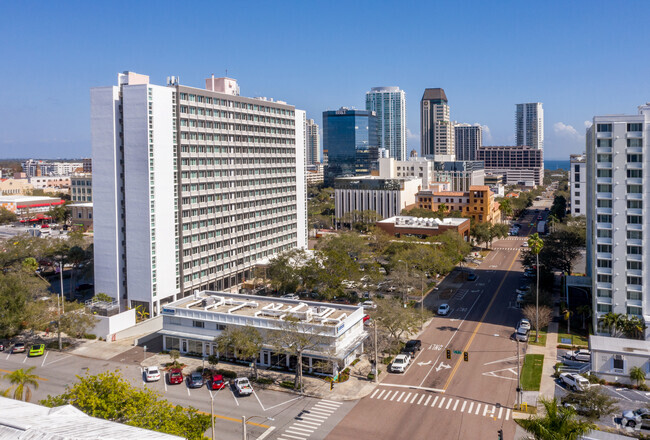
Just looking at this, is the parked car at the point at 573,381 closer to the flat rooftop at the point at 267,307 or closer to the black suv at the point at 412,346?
Answer: the black suv at the point at 412,346

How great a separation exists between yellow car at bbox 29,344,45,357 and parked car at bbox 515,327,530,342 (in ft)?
191

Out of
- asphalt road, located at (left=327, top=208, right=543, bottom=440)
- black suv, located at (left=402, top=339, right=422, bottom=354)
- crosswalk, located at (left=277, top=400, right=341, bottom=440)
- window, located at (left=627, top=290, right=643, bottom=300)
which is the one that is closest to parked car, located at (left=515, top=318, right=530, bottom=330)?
asphalt road, located at (left=327, top=208, right=543, bottom=440)

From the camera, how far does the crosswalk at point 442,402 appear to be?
46562 millimetres

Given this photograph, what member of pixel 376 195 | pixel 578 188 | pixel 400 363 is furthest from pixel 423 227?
pixel 400 363

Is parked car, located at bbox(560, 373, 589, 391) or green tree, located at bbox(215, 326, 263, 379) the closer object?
parked car, located at bbox(560, 373, 589, 391)

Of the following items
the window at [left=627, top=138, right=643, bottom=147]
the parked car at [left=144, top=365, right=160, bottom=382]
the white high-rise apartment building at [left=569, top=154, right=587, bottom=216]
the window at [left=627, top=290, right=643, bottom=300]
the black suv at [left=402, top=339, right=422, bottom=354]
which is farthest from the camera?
the white high-rise apartment building at [left=569, top=154, right=587, bottom=216]

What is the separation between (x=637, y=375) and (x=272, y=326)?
37.8 m

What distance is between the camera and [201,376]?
5400 centimetres

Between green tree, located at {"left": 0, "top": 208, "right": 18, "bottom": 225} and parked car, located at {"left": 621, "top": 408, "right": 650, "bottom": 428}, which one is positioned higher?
green tree, located at {"left": 0, "top": 208, "right": 18, "bottom": 225}

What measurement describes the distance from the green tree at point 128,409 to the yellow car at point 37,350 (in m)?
31.0

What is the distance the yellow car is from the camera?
205 feet

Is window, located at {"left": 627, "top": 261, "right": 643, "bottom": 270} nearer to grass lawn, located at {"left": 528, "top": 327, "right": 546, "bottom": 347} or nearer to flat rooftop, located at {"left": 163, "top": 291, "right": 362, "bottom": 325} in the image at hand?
grass lawn, located at {"left": 528, "top": 327, "right": 546, "bottom": 347}

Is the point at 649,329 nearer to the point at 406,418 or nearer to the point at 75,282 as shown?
the point at 406,418

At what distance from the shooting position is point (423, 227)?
131000mm
